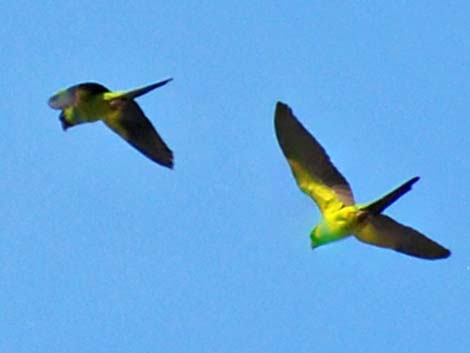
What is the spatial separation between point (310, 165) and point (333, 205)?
530 mm

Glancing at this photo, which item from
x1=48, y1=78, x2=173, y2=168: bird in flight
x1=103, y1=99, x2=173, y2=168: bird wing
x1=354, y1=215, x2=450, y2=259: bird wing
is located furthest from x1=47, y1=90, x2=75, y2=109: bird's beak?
x1=354, y1=215, x2=450, y2=259: bird wing

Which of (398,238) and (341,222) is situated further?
(341,222)

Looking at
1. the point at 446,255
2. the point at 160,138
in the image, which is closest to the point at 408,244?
the point at 446,255

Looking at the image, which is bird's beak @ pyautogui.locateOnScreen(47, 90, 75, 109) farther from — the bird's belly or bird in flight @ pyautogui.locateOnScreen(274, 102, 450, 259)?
the bird's belly

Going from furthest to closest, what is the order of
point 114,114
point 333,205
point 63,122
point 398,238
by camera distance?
1. point 63,122
2. point 114,114
3. point 333,205
4. point 398,238

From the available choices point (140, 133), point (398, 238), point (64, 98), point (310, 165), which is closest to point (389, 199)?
point (398, 238)

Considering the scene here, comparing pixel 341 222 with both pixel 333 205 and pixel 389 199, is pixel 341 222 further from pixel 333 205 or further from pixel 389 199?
pixel 389 199

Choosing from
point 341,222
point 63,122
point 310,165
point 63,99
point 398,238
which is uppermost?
point 63,99

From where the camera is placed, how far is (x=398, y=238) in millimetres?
19047

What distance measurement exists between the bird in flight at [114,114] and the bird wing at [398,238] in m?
2.41

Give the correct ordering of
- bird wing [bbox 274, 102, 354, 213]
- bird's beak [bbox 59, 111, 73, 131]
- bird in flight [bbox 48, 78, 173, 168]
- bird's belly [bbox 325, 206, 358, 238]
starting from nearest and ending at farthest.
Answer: bird wing [bbox 274, 102, 354, 213]
bird's belly [bbox 325, 206, 358, 238]
bird in flight [bbox 48, 78, 173, 168]
bird's beak [bbox 59, 111, 73, 131]

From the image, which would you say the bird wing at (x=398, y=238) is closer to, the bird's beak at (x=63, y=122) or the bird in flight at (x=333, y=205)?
the bird in flight at (x=333, y=205)

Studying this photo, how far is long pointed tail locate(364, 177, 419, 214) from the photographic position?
701 inches

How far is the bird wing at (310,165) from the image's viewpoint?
62.6 feet
